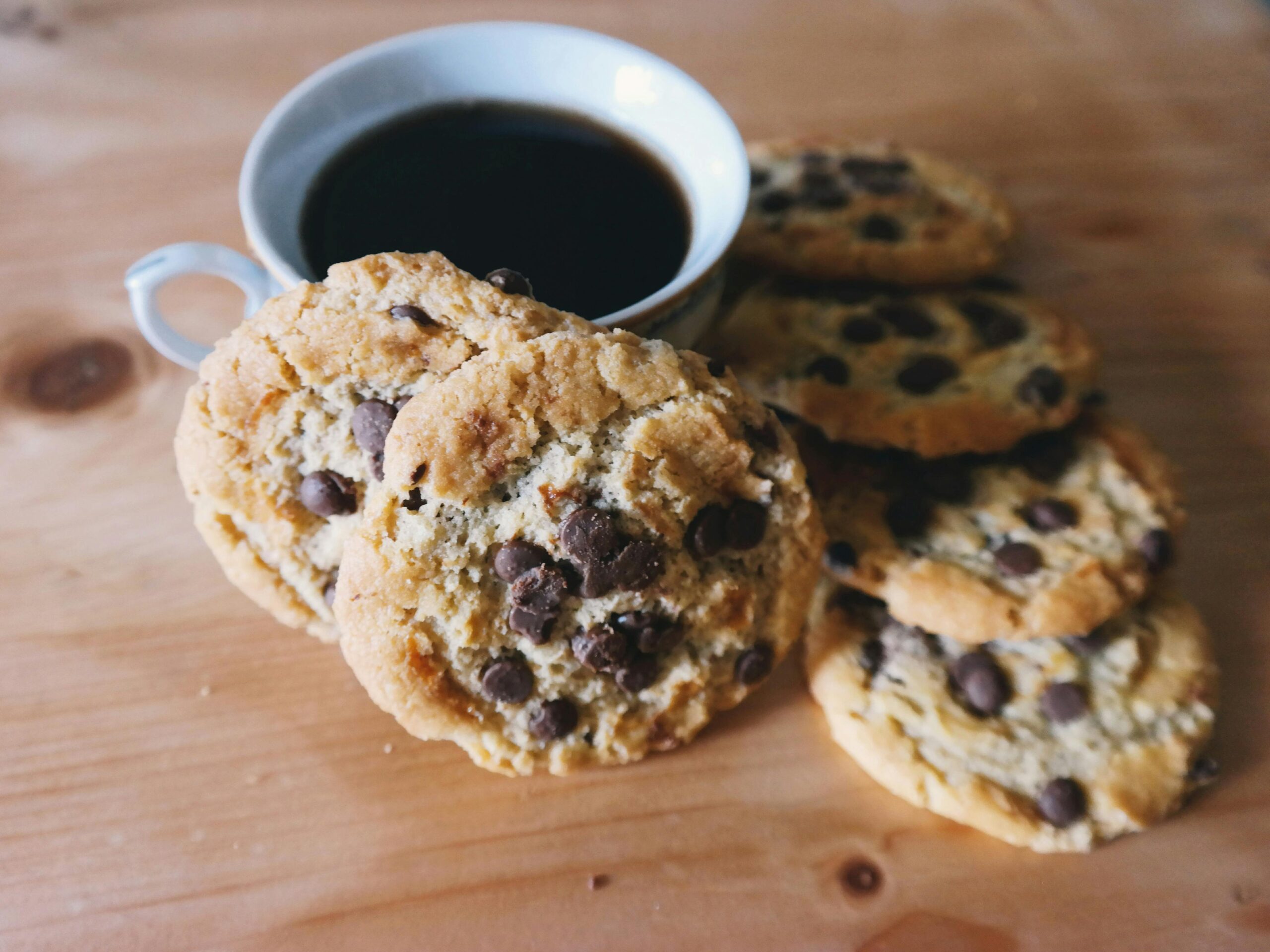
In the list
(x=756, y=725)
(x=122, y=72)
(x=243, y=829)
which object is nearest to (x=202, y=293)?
(x=122, y=72)

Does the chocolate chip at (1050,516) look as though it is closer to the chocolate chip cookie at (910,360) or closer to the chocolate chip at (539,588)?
the chocolate chip cookie at (910,360)

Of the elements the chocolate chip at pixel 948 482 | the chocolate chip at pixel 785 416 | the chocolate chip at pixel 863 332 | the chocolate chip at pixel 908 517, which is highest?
the chocolate chip at pixel 863 332

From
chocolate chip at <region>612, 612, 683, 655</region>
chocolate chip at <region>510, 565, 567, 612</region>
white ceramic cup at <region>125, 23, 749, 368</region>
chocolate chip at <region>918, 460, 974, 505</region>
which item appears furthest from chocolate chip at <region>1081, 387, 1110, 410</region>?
chocolate chip at <region>510, 565, 567, 612</region>

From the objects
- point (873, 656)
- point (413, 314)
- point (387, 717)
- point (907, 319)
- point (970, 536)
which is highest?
point (413, 314)

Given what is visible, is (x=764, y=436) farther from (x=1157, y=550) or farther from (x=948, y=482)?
(x=1157, y=550)

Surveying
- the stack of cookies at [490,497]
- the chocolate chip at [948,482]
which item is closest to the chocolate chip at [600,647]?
the stack of cookies at [490,497]

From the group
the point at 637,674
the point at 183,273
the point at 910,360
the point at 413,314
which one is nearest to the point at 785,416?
the point at 910,360

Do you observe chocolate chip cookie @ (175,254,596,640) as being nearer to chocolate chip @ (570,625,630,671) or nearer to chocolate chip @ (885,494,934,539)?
chocolate chip @ (570,625,630,671)
